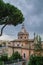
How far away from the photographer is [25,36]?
47781 millimetres

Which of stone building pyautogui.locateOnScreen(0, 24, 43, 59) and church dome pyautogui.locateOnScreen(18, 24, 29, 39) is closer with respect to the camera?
stone building pyautogui.locateOnScreen(0, 24, 43, 59)

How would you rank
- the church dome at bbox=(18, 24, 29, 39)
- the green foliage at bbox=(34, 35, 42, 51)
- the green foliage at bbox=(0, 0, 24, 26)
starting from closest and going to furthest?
the green foliage at bbox=(0, 0, 24, 26)
the green foliage at bbox=(34, 35, 42, 51)
the church dome at bbox=(18, 24, 29, 39)

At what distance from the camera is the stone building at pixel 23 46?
40909 millimetres

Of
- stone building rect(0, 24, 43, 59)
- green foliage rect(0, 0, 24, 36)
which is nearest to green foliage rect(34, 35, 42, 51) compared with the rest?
stone building rect(0, 24, 43, 59)

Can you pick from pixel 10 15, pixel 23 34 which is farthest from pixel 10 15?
pixel 23 34

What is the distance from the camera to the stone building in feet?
134

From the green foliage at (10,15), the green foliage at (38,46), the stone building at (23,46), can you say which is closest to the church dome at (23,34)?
the stone building at (23,46)

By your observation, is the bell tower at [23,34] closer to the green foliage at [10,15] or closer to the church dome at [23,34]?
the church dome at [23,34]

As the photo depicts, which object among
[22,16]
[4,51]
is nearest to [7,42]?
[4,51]

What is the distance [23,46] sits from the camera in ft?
138

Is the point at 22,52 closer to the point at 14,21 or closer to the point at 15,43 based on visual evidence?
the point at 15,43

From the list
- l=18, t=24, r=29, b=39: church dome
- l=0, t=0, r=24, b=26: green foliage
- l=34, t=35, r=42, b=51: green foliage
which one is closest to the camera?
l=0, t=0, r=24, b=26: green foliage

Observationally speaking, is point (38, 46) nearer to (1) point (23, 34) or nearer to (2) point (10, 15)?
(1) point (23, 34)

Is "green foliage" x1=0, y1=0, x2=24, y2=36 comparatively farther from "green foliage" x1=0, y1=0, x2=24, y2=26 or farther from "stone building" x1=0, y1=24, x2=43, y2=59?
"stone building" x1=0, y1=24, x2=43, y2=59
